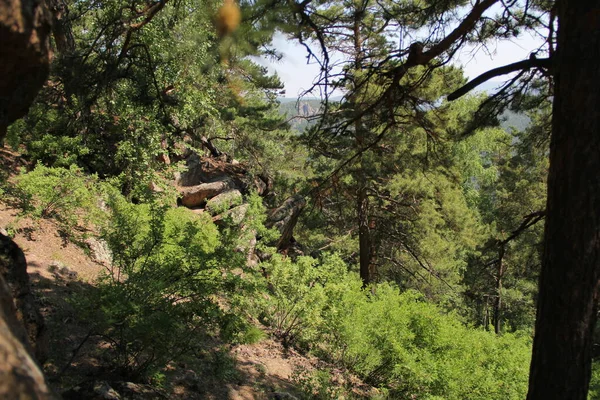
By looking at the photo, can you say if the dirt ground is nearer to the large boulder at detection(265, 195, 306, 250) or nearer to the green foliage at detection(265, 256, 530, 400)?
the green foliage at detection(265, 256, 530, 400)

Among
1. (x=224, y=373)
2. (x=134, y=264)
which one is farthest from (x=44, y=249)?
(x=224, y=373)

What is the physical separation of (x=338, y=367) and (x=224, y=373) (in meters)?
3.06

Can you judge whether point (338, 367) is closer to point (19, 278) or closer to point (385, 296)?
point (385, 296)

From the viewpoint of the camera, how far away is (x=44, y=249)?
5715 mm

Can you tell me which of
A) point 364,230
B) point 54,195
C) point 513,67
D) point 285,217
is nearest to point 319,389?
point 513,67

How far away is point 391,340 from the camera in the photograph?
5.60 metres

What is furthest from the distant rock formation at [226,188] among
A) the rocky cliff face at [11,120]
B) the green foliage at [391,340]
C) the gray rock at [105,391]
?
the rocky cliff face at [11,120]

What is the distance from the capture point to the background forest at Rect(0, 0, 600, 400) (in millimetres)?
3432

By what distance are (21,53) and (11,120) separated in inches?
19.1

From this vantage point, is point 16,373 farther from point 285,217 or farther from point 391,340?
point 285,217

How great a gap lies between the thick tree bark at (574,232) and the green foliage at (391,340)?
103 inches

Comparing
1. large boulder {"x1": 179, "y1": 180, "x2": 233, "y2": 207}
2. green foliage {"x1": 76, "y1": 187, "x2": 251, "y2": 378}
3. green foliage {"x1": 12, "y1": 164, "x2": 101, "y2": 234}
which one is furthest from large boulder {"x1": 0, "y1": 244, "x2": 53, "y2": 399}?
large boulder {"x1": 179, "y1": 180, "x2": 233, "y2": 207}

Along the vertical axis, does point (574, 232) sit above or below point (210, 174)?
below

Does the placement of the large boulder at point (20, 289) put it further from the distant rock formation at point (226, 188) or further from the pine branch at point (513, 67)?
the distant rock formation at point (226, 188)
